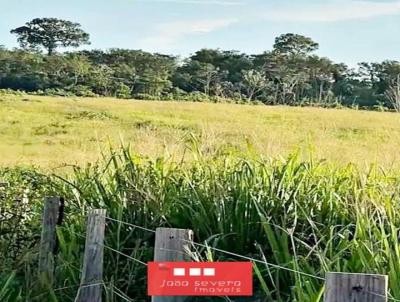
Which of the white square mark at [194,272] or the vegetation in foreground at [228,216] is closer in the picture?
the white square mark at [194,272]

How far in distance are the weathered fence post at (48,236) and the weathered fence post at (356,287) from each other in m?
2.04

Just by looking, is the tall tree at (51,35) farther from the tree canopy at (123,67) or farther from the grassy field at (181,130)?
the grassy field at (181,130)

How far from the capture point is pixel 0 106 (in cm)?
2053

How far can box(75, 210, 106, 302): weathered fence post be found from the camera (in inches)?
115

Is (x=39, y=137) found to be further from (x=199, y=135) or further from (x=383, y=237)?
(x=383, y=237)

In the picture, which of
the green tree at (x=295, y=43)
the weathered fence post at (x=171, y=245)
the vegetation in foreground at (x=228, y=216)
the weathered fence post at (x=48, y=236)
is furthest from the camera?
the green tree at (x=295, y=43)

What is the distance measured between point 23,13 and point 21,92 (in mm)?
7737

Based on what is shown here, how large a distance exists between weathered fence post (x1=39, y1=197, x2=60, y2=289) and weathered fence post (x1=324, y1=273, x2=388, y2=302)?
6.68 feet

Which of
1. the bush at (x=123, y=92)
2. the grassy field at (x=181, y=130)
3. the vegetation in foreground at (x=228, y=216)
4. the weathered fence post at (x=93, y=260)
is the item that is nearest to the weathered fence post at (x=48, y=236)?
the vegetation in foreground at (x=228, y=216)

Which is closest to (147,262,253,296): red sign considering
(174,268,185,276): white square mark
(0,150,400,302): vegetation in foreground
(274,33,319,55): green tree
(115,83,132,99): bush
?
(174,268,185,276): white square mark

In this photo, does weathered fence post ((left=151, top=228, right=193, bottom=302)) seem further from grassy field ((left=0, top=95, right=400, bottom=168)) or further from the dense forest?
the dense forest

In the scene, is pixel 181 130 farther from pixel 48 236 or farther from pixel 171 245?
pixel 171 245

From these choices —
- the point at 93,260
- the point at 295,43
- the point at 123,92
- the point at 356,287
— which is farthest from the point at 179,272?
the point at 295,43

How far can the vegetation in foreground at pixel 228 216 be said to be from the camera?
120 inches
